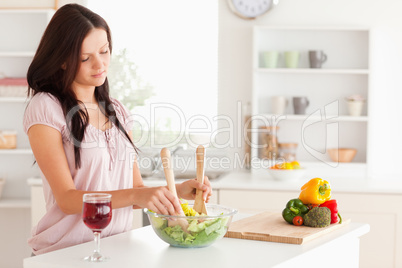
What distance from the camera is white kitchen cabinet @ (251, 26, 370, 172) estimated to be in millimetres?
4309

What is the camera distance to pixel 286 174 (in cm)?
388

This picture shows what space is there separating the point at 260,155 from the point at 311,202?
2073mm

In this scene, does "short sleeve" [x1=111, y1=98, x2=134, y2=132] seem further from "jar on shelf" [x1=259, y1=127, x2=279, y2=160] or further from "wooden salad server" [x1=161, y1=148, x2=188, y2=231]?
"jar on shelf" [x1=259, y1=127, x2=279, y2=160]

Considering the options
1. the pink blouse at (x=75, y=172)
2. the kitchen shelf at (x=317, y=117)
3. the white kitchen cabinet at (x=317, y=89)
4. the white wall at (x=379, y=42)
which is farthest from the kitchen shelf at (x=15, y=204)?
the pink blouse at (x=75, y=172)

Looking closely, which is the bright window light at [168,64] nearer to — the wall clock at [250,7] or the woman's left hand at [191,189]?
the wall clock at [250,7]

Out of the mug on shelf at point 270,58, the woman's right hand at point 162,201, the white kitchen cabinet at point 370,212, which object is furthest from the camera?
the mug on shelf at point 270,58

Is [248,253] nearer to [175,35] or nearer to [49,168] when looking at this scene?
[49,168]

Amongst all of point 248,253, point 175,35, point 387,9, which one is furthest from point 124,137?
point 387,9

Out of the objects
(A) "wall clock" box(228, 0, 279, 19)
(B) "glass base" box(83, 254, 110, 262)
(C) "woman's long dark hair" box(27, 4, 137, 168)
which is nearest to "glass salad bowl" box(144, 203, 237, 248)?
(B) "glass base" box(83, 254, 110, 262)

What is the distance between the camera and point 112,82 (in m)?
4.70

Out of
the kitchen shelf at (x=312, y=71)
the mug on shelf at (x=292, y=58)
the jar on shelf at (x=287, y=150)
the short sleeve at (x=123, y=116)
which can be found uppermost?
the mug on shelf at (x=292, y=58)

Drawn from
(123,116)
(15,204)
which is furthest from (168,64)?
(123,116)

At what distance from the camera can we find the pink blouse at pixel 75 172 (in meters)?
2.01

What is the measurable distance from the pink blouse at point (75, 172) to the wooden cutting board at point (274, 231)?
0.42 meters
